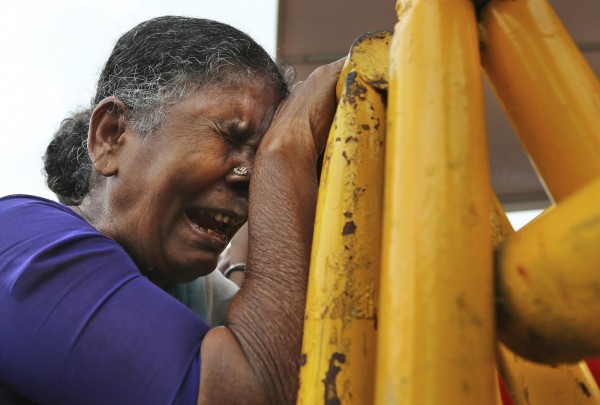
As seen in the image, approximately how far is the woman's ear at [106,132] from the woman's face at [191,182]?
72mm

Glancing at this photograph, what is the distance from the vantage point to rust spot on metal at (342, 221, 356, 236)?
0.83 m

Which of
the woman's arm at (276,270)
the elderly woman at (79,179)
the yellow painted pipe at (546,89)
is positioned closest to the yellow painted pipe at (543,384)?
the yellow painted pipe at (546,89)

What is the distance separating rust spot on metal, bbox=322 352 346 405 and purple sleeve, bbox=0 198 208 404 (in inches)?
11.5

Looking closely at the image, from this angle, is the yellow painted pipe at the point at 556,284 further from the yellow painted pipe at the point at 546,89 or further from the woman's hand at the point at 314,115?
the woman's hand at the point at 314,115

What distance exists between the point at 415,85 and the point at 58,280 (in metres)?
0.64

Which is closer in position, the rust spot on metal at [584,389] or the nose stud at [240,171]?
the rust spot on metal at [584,389]

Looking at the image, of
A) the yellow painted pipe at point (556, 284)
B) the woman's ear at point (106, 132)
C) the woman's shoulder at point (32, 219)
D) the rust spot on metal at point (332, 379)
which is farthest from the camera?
the woman's ear at point (106, 132)

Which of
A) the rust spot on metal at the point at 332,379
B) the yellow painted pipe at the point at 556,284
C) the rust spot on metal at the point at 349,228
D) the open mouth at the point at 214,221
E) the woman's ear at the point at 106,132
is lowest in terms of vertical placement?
the rust spot on metal at the point at 332,379

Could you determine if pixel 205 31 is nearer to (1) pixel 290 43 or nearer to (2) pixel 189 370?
(2) pixel 189 370

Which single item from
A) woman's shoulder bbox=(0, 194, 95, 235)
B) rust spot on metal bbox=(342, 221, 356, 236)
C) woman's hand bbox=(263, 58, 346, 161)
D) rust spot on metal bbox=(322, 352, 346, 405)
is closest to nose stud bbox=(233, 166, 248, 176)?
woman's hand bbox=(263, 58, 346, 161)

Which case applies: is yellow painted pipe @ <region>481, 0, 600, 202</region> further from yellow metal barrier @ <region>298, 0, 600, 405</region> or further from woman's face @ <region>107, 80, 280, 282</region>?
woman's face @ <region>107, 80, 280, 282</region>

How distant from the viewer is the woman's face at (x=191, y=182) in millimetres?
1378

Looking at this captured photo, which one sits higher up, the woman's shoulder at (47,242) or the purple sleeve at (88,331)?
the woman's shoulder at (47,242)

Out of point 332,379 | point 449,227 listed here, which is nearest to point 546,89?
point 449,227
